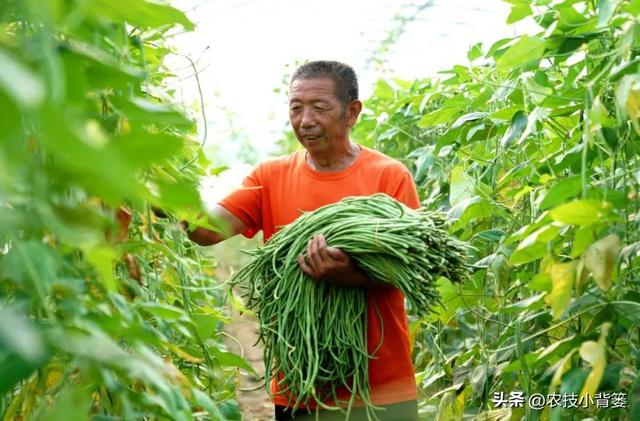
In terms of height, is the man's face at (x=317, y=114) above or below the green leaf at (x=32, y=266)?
below

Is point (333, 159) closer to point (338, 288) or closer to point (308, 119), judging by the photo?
point (308, 119)

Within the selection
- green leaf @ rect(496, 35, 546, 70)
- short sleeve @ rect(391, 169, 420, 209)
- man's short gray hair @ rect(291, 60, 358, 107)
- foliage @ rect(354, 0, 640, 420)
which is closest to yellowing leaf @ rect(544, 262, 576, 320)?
foliage @ rect(354, 0, 640, 420)

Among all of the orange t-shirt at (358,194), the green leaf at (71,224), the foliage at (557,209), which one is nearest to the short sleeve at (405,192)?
the orange t-shirt at (358,194)

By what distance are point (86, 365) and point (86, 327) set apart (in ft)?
0.29

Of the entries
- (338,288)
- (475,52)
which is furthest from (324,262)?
(475,52)

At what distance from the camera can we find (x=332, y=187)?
2.52m

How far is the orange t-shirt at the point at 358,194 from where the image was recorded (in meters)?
2.39

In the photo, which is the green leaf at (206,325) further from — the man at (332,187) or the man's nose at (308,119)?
the man's nose at (308,119)

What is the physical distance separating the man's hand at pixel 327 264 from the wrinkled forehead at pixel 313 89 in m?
0.48

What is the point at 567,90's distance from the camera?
1951 millimetres

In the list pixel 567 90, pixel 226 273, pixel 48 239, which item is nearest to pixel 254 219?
pixel 567 90

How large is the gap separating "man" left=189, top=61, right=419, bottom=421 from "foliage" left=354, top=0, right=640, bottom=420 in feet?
0.64

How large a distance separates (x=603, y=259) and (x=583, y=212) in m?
0.12

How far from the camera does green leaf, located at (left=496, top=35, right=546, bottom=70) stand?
1.73 m
